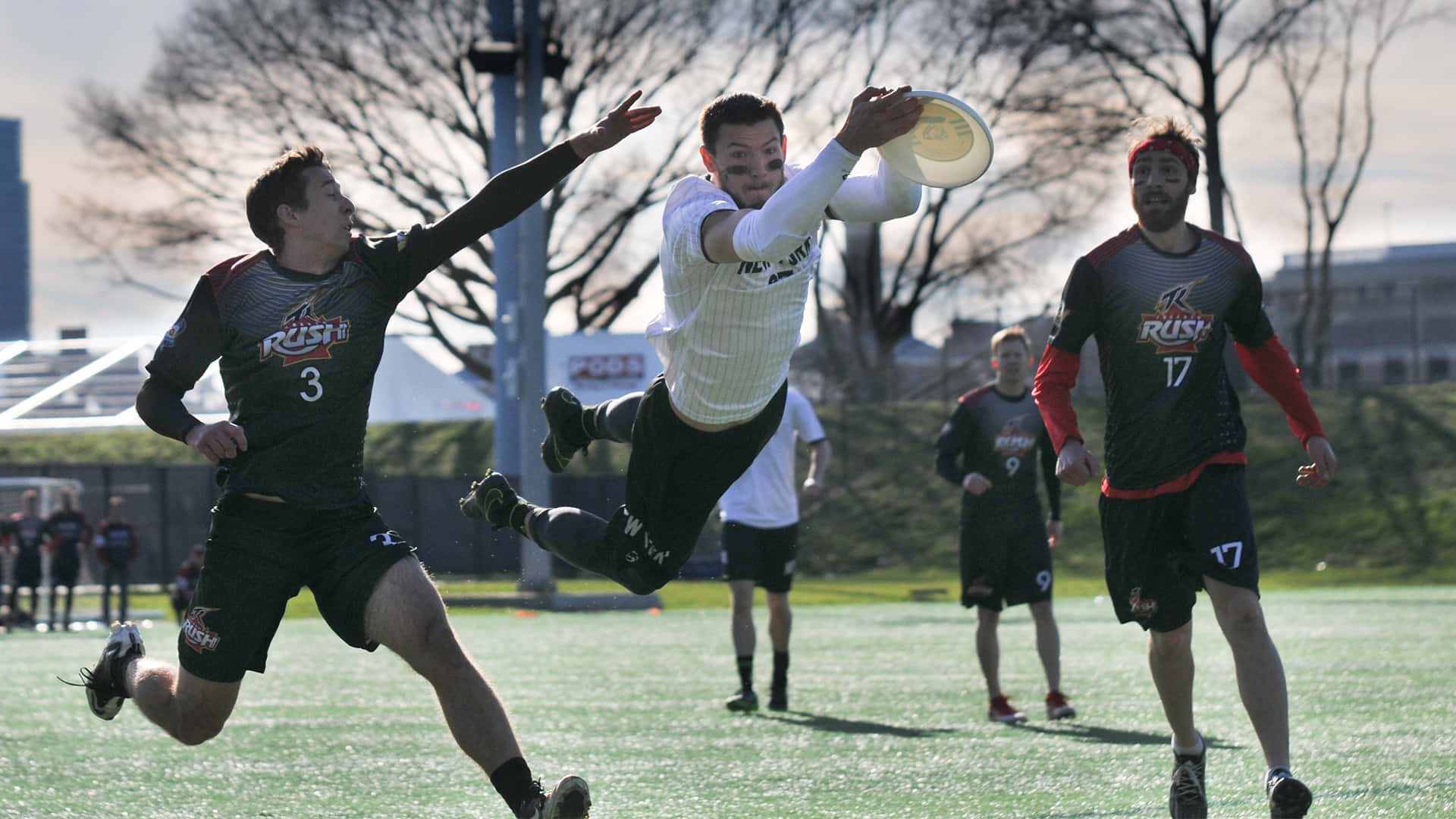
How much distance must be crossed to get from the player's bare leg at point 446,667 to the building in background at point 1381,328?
117 ft

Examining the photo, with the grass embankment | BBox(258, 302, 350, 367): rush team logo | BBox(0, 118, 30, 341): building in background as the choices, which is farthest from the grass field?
BBox(0, 118, 30, 341): building in background

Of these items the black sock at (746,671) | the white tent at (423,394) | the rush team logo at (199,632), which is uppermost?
the white tent at (423,394)

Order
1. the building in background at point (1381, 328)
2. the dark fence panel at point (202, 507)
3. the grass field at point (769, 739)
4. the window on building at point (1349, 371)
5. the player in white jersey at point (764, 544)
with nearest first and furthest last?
the grass field at point (769, 739) < the player in white jersey at point (764, 544) < the dark fence panel at point (202, 507) < the building in background at point (1381, 328) < the window on building at point (1349, 371)

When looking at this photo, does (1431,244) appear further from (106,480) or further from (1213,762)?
(1213,762)

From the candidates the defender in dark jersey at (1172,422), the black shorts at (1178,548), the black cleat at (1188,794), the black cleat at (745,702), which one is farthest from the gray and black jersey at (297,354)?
the black cleat at (745,702)

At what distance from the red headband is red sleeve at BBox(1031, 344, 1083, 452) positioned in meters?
0.68

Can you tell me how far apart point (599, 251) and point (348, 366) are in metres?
27.9

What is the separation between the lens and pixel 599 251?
1284 inches

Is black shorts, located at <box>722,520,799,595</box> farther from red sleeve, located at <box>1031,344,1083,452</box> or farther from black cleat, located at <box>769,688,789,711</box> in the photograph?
red sleeve, located at <box>1031,344,1083,452</box>

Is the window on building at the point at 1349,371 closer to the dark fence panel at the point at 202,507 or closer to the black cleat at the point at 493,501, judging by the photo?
the dark fence panel at the point at 202,507

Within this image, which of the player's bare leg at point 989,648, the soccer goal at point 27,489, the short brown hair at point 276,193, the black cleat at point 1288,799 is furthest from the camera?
the soccer goal at point 27,489

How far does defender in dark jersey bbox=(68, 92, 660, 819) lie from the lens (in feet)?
15.7

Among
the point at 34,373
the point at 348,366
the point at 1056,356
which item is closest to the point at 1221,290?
the point at 1056,356

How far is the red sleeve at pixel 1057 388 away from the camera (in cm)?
560
